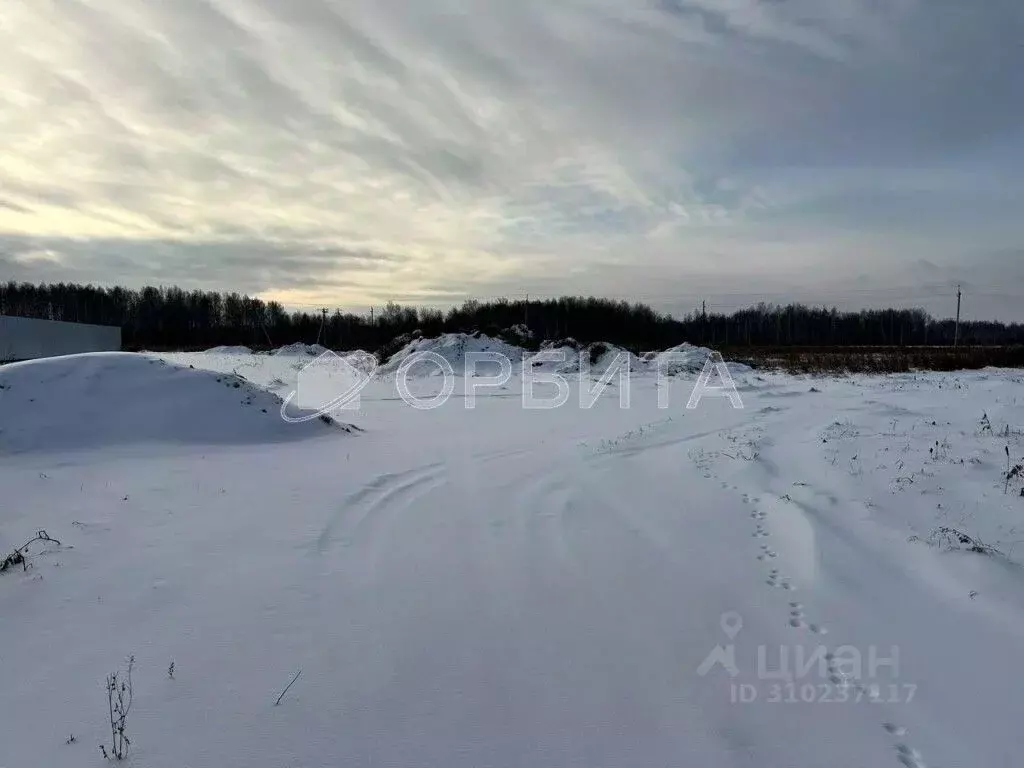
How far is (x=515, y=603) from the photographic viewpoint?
4594 mm

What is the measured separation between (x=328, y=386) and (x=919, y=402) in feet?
61.1

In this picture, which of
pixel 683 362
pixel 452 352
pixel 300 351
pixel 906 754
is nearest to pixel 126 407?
pixel 906 754

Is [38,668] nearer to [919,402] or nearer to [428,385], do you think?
[919,402]

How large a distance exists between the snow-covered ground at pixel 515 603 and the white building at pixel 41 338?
87.0ft

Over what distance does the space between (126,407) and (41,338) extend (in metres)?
28.6

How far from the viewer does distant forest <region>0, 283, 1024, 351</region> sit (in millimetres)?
65750

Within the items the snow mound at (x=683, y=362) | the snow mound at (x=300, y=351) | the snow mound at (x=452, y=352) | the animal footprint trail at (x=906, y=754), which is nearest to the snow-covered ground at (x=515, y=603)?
the animal footprint trail at (x=906, y=754)

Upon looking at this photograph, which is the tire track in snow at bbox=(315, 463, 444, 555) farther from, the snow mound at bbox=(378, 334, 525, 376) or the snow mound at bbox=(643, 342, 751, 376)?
the snow mound at bbox=(643, 342, 751, 376)

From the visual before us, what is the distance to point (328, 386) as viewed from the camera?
22.4 m

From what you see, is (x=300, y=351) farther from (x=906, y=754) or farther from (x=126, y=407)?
(x=906, y=754)

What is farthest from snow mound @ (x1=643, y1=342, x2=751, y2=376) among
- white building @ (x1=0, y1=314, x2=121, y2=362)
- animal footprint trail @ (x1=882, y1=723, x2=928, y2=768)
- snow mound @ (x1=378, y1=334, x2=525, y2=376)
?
white building @ (x1=0, y1=314, x2=121, y2=362)

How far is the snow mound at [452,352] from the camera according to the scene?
28.7 meters

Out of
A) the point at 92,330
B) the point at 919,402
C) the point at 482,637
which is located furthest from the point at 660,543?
the point at 92,330

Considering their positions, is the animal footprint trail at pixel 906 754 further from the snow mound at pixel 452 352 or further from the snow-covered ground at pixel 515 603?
the snow mound at pixel 452 352
